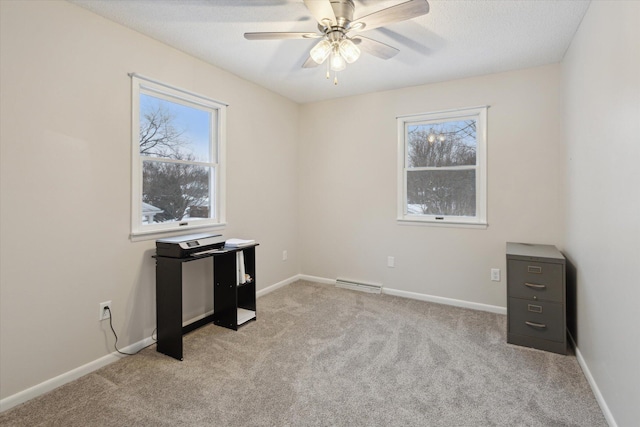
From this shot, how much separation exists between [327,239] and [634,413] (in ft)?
10.6

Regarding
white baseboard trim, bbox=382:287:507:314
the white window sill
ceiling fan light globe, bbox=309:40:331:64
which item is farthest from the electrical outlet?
white baseboard trim, bbox=382:287:507:314

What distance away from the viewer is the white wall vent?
388 centimetres

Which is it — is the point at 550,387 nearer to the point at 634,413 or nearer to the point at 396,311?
the point at 634,413

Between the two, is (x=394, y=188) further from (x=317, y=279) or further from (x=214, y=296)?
(x=214, y=296)

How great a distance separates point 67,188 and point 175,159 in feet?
3.01

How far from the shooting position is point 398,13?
5.67 ft

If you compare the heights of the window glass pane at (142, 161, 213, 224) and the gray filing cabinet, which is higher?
the window glass pane at (142, 161, 213, 224)

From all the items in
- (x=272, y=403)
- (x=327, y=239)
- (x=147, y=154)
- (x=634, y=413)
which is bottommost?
(x=272, y=403)

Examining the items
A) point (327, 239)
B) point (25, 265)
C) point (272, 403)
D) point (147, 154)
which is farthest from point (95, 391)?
point (327, 239)

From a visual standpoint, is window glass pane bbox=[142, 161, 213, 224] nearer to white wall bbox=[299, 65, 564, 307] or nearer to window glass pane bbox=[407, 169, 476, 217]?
white wall bbox=[299, 65, 564, 307]

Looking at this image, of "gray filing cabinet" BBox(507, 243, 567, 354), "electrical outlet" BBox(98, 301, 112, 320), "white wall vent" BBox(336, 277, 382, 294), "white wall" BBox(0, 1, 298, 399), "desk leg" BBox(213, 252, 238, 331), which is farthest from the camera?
"white wall vent" BBox(336, 277, 382, 294)

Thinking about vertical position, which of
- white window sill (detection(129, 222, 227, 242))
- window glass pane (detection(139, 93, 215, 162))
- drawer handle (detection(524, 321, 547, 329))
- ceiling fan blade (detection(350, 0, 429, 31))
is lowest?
drawer handle (detection(524, 321, 547, 329))

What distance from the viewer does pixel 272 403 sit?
186 cm

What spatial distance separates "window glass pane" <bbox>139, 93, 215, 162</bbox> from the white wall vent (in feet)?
7.42
